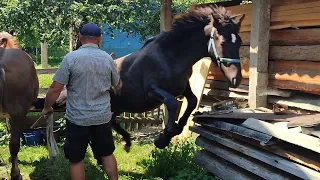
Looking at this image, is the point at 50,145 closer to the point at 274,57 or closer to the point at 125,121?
the point at 125,121

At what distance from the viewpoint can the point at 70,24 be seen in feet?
28.4

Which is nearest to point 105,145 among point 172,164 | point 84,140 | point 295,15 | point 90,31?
point 84,140

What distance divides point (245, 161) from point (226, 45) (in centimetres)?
148

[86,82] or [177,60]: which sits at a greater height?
[177,60]

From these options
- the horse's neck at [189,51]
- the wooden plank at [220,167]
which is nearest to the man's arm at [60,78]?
the horse's neck at [189,51]

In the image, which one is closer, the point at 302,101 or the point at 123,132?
the point at 302,101

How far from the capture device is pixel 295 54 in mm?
5941

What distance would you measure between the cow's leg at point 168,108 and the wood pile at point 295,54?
1.95 meters

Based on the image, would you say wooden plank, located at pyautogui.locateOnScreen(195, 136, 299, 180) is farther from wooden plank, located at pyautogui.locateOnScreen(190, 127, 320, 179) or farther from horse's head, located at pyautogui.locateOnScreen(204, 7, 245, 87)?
horse's head, located at pyautogui.locateOnScreen(204, 7, 245, 87)

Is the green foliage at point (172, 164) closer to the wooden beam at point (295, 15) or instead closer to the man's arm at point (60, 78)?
the man's arm at point (60, 78)

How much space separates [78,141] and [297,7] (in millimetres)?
3846

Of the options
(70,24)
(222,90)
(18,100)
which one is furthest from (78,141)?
(70,24)

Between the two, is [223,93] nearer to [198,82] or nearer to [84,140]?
[198,82]

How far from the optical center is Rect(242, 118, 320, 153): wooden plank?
3697 millimetres
